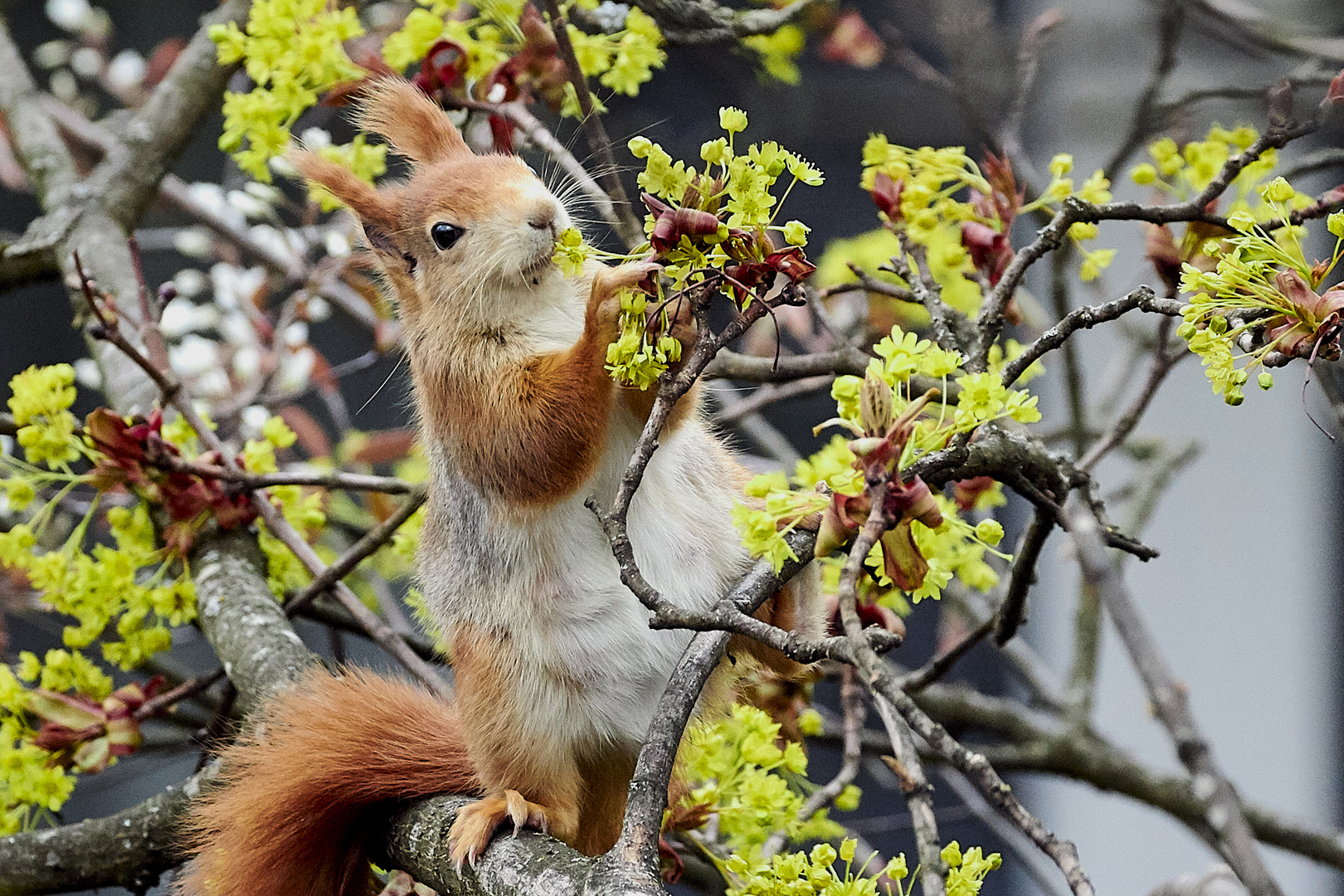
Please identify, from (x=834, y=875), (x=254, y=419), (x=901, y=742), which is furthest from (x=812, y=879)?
(x=254, y=419)

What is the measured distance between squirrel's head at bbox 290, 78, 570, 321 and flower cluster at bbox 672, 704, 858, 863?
0.37 metres

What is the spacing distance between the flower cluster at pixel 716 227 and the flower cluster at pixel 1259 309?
0.18 m

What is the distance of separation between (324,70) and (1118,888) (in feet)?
5.08

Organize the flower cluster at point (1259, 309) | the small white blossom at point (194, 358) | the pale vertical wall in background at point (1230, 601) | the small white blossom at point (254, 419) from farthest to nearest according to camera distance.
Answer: the pale vertical wall in background at point (1230, 601)
the small white blossom at point (194, 358)
the small white blossom at point (254, 419)
the flower cluster at point (1259, 309)

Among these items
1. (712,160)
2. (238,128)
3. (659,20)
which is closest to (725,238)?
(712,160)

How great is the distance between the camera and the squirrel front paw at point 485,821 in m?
0.78

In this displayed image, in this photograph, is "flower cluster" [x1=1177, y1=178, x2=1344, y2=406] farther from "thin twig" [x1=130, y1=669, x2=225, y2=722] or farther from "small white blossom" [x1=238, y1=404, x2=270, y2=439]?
"small white blossom" [x1=238, y1=404, x2=270, y2=439]

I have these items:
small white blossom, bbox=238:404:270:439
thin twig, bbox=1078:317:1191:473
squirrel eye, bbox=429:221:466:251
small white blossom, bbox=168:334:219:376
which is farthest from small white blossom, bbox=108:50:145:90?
thin twig, bbox=1078:317:1191:473

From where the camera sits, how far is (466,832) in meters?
0.79

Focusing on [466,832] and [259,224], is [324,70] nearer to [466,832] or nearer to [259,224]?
[466,832]

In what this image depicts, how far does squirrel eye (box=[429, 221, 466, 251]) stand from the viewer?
876 mm

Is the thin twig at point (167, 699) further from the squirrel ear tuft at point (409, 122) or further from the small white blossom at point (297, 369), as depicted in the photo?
the small white blossom at point (297, 369)

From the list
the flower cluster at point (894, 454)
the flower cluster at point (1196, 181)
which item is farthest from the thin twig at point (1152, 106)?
the flower cluster at point (894, 454)

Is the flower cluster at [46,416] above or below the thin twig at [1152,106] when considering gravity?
below
